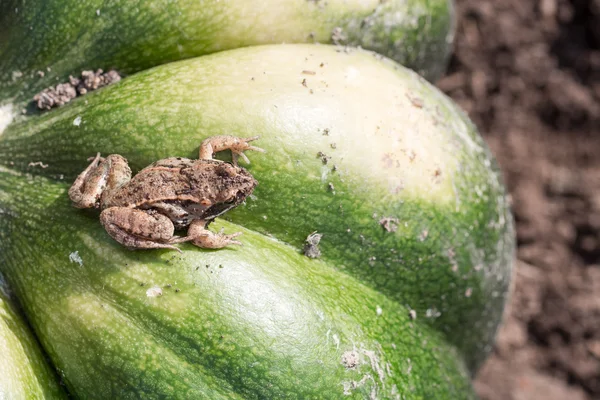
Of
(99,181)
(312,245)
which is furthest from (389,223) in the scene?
(99,181)

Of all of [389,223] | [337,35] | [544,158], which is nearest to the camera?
[389,223]

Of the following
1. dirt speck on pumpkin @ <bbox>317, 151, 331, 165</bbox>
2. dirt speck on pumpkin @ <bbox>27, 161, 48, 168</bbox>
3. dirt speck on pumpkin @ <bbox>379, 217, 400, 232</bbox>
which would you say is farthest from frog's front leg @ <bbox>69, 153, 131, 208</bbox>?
dirt speck on pumpkin @ <bbox>379, 217, 400, 232</bbox>

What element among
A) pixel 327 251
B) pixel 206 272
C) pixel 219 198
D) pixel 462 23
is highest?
pixel 219 198

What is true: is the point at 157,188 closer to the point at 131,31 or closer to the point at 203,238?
the point at 203,238

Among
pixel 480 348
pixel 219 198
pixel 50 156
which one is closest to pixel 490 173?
pixel 480 348

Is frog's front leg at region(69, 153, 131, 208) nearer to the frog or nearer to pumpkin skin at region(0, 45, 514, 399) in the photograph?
the frog

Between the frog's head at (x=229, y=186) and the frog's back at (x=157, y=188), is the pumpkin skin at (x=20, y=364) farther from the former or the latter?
the frog's head at (x=229, y=186)

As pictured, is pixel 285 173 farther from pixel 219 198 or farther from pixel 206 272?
pixel 206 272

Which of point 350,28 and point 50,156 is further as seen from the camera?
point 350,28
